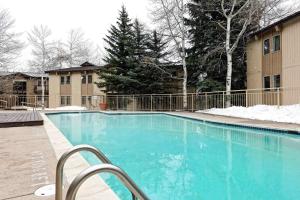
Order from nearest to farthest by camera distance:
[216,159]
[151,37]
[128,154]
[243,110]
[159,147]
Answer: [216,159] < [128,154] < [159,147] < [243,110] < [151,37]

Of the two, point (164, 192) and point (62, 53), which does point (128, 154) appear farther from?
point (62, 53)

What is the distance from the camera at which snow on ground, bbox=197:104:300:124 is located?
10.6 meters

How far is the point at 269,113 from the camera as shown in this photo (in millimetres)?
11883

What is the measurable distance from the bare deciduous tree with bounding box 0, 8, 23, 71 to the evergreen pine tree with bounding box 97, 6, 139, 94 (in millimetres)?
8819

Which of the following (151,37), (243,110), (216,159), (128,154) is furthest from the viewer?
(151,37)

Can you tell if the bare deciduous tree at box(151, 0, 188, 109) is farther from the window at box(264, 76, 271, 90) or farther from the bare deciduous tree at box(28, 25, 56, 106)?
the bare deciduous tree at box(28, 25, 56, 106)

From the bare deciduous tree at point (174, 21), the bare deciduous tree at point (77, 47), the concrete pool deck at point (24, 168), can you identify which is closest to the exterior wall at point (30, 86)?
the bare deciduous tree at point (77, 47)

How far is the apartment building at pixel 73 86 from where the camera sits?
25531 millimetres

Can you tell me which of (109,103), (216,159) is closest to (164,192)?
(216,159)

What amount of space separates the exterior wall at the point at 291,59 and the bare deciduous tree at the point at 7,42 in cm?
2191

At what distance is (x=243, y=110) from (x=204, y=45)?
6.34 meters

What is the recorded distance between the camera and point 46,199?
2.65m

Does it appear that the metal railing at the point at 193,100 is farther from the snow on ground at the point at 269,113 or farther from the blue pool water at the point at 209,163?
the blue pool water at the point at 209,163

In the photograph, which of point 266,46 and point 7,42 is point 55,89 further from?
point 266,46
